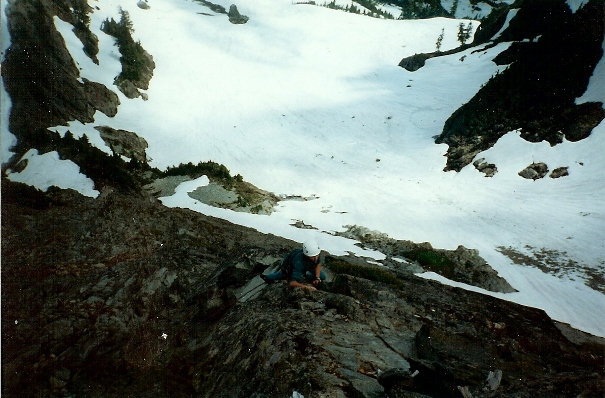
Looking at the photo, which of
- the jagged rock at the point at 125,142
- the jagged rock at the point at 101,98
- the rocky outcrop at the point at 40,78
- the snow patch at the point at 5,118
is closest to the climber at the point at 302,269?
the snow patch at the point at 5,118

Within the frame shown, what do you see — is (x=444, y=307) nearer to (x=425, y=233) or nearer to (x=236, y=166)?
(x=425, y=233)

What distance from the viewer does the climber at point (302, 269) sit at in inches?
299

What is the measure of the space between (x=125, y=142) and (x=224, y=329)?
20430mm

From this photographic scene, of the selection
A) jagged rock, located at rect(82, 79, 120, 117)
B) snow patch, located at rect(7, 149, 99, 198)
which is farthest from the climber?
jagged rock, located at rect(82, 79, 120, 117)

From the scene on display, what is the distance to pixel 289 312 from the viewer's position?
6.41m

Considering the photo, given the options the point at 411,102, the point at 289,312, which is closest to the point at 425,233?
the point at 289,312

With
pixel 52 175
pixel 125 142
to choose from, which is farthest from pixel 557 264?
pixel 125 142

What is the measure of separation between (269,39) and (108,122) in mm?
32415

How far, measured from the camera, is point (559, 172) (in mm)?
19641

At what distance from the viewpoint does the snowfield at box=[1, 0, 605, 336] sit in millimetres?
15727

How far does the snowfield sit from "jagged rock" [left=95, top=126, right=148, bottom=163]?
0.76 metres

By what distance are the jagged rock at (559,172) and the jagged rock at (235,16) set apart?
49054 mm

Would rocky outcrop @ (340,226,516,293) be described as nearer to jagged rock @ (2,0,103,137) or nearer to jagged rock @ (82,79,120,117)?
jagged rock @ (2,0,103,137)

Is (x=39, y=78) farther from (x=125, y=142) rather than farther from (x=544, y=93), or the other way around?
(x=544, y=93)
